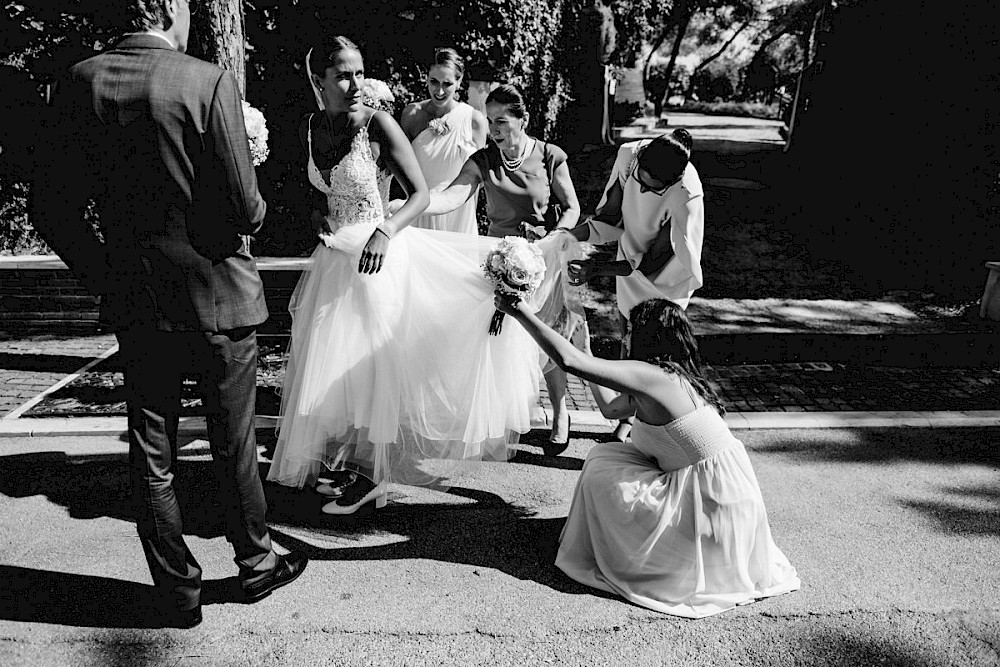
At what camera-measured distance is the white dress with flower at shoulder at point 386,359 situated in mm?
3846

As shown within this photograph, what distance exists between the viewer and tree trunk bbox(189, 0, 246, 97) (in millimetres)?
5582

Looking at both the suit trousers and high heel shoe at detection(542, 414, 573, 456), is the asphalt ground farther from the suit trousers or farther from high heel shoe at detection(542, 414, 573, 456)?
the suit trousers

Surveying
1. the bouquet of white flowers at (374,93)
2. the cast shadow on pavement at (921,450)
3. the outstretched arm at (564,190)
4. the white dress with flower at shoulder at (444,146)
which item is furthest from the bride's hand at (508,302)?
the white dress with flower at shoulder at (444,146)

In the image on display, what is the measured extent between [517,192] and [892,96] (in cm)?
988

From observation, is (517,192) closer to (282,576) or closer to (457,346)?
(457,346)

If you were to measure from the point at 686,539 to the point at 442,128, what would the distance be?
4.23 meters

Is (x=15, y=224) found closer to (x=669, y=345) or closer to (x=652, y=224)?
(x=652, y=224)

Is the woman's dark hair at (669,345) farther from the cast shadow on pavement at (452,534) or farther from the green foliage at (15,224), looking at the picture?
the green foliage at (15,224)

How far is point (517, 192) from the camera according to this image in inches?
189

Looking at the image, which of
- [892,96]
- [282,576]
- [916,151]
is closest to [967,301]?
[916,151]

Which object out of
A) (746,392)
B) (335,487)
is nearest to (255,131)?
(335,487)

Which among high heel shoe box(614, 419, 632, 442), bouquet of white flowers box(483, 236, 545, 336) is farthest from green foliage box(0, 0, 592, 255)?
bouquet of white flowers box(483, 236, 545, 336)

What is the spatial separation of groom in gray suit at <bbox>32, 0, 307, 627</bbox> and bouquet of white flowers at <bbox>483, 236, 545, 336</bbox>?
42.1 inches

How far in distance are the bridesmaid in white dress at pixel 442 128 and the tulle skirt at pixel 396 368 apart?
2149 millimetres
